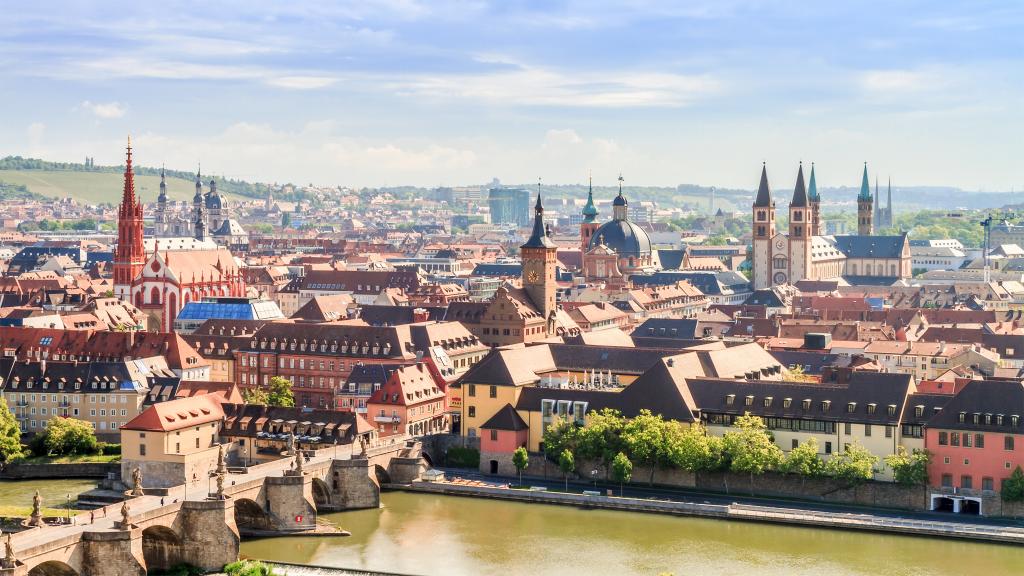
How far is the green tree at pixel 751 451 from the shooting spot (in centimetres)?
7756

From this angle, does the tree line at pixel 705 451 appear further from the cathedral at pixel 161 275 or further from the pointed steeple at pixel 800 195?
the pointed steeple at pixel 800 195

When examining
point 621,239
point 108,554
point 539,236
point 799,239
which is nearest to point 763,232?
point 799,239

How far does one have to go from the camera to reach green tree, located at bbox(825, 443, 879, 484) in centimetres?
7581

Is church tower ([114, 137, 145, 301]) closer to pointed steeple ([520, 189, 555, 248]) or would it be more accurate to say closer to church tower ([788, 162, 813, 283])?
pointed steeple ([520, 189, 555, 248])

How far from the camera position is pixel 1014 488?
7269cm

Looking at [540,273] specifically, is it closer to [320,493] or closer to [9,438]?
[9,438]

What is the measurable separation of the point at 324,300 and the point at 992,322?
56.0 metres

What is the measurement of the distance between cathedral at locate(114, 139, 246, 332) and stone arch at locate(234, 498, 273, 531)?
233 ft

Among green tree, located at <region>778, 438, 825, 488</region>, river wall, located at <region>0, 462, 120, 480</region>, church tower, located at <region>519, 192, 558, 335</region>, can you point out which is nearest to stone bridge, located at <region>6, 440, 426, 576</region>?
river wall, located at <region>0, 462, 120, 480</region>

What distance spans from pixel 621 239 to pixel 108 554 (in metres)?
135

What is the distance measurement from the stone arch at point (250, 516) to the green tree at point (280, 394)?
935 inches

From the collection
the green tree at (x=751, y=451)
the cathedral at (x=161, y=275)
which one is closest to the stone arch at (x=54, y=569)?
the green tree at (x=751, y=451)

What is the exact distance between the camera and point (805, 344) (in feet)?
371

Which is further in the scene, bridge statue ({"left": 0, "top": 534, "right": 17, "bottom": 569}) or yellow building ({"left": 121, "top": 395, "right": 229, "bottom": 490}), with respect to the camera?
yellow building ({"left": 121, "top": 395, "right": 229, "bottom": 490})
